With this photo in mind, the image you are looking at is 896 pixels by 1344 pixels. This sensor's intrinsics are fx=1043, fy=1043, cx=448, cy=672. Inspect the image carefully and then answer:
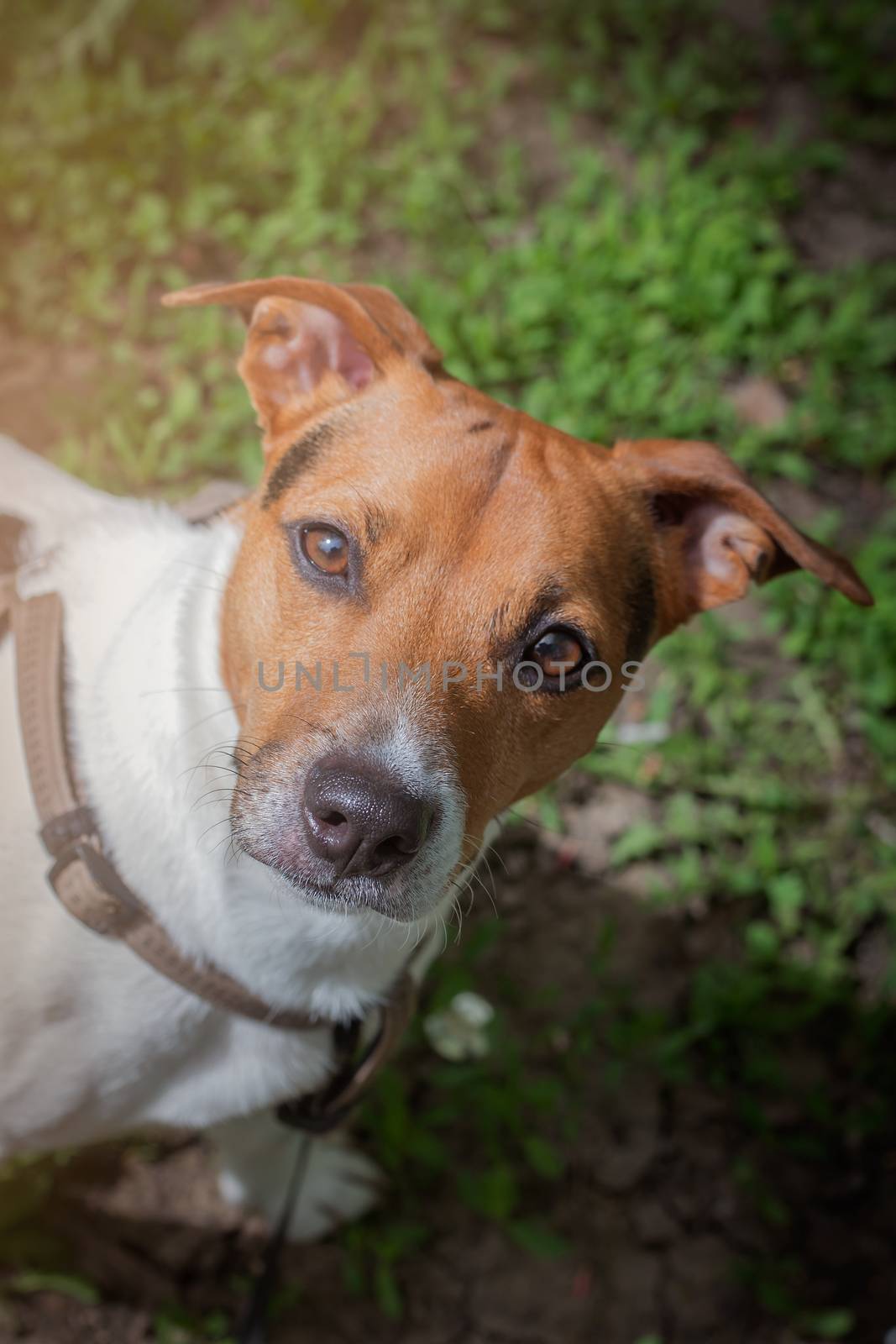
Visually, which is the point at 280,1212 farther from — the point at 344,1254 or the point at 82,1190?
the point at 82,1190

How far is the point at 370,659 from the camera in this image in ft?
8.05

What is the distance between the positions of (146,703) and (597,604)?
1195 millimetres

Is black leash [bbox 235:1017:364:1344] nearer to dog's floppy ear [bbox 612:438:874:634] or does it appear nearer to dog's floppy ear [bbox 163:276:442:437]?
dog's floppy ear [bbox 612:438:874:634]

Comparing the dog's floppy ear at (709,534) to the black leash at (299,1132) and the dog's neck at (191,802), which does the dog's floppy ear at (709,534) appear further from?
the black leash at (299,1132)

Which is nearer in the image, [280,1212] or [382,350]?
[382,350]

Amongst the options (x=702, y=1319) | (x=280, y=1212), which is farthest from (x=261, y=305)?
(x=702, y=1319)

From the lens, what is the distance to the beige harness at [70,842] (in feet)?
8.49

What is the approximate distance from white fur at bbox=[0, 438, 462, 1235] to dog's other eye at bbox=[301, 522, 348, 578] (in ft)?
0.93

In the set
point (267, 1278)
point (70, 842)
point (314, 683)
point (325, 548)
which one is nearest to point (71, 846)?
point (70, 842)

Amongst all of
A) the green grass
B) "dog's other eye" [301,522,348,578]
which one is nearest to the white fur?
"dog's other eye" [301,522,348,578]

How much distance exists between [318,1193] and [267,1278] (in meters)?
0.35

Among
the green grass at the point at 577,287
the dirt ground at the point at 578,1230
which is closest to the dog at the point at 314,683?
the dirt ground at the point at 578,1230

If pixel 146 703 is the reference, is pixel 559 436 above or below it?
above

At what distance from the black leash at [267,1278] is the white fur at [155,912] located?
1031mm
